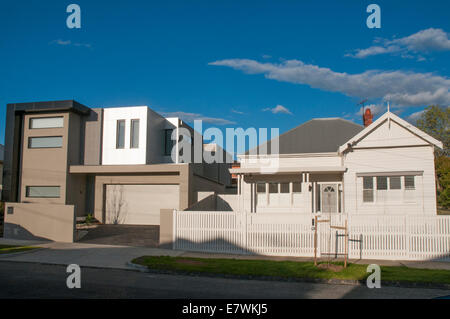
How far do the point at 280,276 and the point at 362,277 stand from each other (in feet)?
7.05

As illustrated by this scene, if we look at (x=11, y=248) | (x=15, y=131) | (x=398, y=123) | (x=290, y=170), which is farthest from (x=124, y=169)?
(x=398, y=123)

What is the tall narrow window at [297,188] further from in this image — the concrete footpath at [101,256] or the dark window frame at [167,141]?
the dark window frame at [167,141]

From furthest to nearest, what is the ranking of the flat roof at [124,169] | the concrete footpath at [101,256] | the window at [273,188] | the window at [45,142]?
the window at [45,142], the flat roof at [124,169], the window at [273,188], the concrete footpath at [101,256]

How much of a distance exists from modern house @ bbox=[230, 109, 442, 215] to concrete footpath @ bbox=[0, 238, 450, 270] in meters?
4.19

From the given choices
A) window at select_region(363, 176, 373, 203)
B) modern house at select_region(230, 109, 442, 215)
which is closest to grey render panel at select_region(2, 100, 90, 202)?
modern house at select_region(230, 109, 442, 215)

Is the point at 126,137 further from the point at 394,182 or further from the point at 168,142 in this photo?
the point at 394,182

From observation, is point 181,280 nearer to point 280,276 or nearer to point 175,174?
point 280,276

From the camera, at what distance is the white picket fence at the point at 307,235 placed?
13.1 m

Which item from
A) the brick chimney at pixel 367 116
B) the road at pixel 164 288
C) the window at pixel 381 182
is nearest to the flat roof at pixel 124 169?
the window at pixel 381 182

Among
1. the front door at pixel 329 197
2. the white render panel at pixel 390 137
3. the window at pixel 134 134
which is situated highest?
the window at pixel 134 134

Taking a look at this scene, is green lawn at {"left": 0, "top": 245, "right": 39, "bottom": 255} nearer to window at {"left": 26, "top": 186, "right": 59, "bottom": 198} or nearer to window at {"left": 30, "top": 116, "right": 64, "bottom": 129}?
window at {"left": 26, "top": 186, "right": 59, "bottom": 198}

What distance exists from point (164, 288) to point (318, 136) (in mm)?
13540
